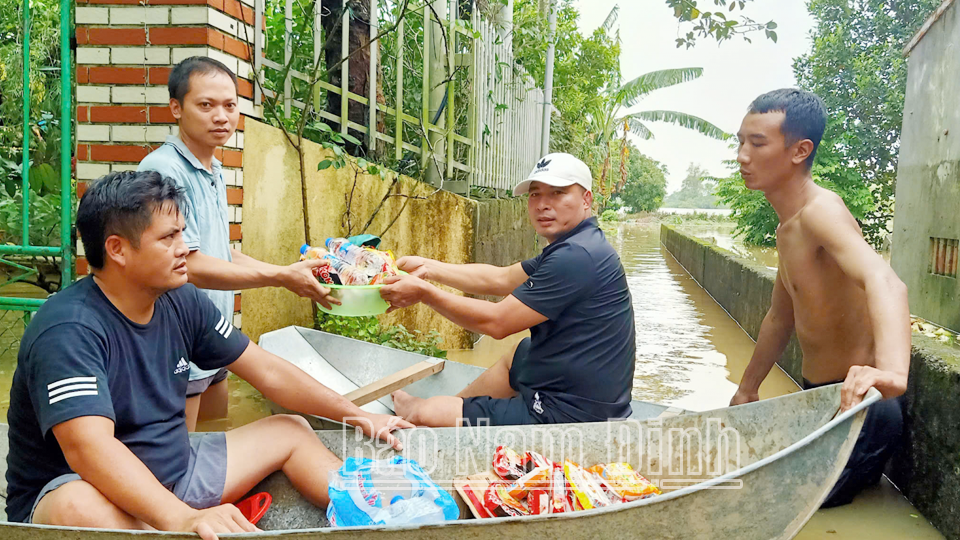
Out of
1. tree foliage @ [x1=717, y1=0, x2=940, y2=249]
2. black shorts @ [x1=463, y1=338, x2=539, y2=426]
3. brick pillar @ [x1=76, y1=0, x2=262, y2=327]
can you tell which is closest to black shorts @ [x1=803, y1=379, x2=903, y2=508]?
→ black shorts @ [x1=463, y1=338, x2=539, y2=426]

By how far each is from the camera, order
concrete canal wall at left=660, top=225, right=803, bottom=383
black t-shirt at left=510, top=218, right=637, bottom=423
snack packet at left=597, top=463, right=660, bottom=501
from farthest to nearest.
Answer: concrete canal wall at left=660, top=225, right=803, bottom=383, black t-shirt at left=510, top=218, right=637, bottom=423, snack packet at left=597, top=463, right=660, bottom=501

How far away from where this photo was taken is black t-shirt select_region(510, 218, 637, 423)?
2885 mm

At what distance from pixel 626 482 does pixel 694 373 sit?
4036mm

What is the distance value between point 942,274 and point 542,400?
5.97 meters

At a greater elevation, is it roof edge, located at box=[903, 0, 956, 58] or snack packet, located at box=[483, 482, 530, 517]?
roof edge, located at box=[903, 0, 956, 58]

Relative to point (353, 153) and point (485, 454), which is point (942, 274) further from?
point (485, 454)

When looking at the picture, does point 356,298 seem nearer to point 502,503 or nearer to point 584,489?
point 502,503

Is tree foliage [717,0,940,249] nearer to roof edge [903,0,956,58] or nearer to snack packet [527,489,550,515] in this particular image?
roof edge [903,0,956,58]

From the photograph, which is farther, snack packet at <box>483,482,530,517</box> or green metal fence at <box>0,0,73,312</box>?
green metal fence at <box>0,0,73,312</box>

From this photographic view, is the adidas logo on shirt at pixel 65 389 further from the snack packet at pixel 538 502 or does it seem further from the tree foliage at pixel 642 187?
the tree foliage at pixel 642 187

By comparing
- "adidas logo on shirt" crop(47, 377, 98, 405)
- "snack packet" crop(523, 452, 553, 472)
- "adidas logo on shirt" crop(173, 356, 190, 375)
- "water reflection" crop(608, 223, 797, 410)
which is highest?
"adidas logo on shirt" crop(47, 377, 98, 405)

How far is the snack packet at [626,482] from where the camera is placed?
8.17 ft

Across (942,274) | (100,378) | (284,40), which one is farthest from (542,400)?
(942,274)

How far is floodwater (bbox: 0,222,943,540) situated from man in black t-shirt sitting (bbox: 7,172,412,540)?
1715mm
